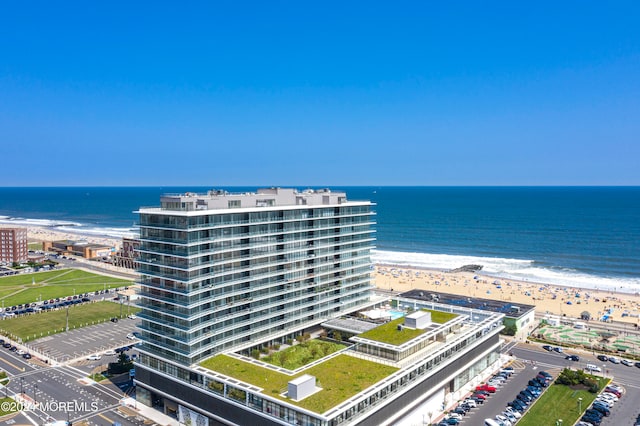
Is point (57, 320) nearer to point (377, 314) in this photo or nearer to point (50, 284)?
point (50, 284)

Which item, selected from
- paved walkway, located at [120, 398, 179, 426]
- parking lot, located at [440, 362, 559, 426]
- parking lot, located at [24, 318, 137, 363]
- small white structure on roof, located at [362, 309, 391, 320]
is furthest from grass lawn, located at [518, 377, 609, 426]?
parking lot, located at [24, 318, 137, 363]

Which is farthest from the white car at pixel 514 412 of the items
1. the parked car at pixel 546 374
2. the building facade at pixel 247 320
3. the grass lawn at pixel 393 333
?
the grass lawn at pixel 393 333

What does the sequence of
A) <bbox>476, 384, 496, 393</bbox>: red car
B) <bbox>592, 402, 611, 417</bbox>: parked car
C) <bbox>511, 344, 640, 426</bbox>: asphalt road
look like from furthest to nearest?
1. <bbox>476, 384, 496, 393</bbox>: red car
2. <bbox>592, 402, 611, 417</bbox>: parked car
3. <bbox>511, 344, 640, 426</bbox>: asphalt road

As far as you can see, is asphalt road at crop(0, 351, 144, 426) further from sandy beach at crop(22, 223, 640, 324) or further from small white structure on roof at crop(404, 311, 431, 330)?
sandy beach at crop(22, 223, 640, 324)

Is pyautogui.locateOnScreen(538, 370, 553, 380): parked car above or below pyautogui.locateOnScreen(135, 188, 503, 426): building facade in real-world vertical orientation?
below

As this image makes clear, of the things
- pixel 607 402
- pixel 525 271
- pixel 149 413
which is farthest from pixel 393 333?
pixel 525 271

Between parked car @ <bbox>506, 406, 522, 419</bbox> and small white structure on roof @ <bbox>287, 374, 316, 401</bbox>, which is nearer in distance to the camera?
small white structure on roof @ <bbox>287, 374, 316, 401</bbox>
